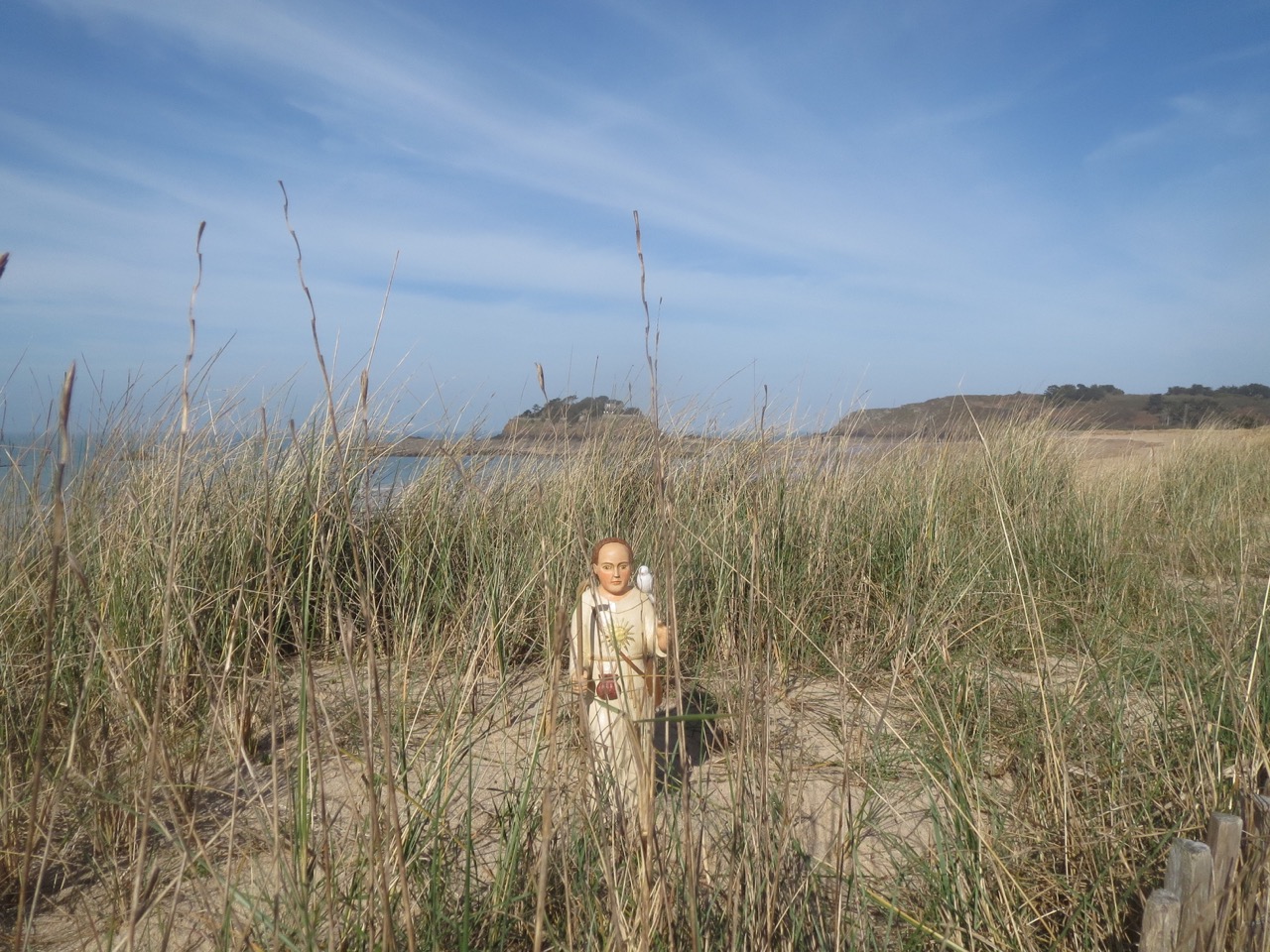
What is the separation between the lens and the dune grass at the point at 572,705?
1511mm

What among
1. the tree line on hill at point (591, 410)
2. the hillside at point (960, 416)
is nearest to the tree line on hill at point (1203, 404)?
the hillside at point (960, 416)

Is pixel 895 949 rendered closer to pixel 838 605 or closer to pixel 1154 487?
pixel 838 605

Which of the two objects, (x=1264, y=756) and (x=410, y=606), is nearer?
(x=1264, y=756)

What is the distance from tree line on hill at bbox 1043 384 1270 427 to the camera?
14609 mm

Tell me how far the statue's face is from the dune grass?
6.0 inches

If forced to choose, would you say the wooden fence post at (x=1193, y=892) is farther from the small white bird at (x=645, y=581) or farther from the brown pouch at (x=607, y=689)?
the small white bird at (x=645, y=581)

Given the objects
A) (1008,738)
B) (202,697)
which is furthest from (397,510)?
(1008,738)

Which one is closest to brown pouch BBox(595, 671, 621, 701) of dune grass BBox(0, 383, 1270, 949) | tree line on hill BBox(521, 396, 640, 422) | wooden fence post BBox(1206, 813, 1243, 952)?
dune grass BBox(0, 383, 1270, 949)

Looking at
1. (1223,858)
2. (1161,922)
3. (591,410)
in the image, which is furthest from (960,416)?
(1161,922)

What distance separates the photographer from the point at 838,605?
396cm

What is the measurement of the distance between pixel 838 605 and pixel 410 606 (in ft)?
6.62

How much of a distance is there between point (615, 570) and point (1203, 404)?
25.4 meters

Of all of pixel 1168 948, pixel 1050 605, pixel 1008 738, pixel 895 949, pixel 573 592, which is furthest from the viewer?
pixel 1050 605

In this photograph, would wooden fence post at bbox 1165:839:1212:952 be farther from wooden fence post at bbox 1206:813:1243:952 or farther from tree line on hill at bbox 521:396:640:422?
tree line on hill at bbox 521:396:640:422
